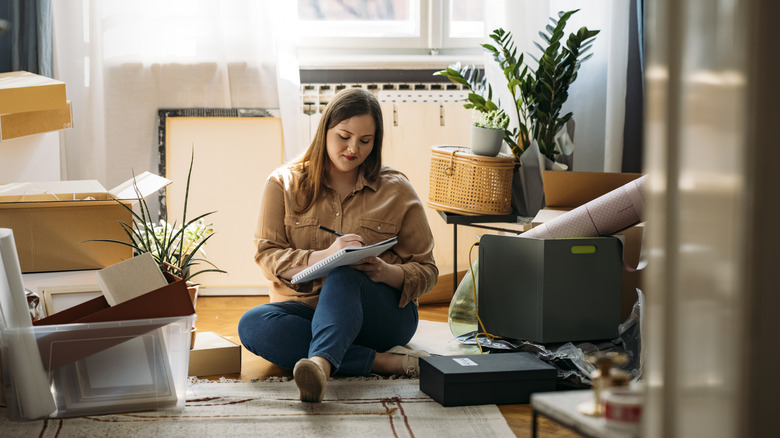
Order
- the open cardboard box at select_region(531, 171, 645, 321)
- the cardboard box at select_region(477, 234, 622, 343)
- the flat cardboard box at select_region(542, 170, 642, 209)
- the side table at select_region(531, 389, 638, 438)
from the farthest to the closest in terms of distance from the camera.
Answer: the flat cardboard box at select_region(542, 170, 642, 209) < the open cardboard box at select_region(531, 171, 645, 321) < the cardboard box at select_region(477, 234, 622, 343) < the side table at select_region(531, 389, 638, 438)

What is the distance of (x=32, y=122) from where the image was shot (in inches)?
87.3

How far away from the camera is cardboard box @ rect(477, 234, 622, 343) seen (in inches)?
78.6

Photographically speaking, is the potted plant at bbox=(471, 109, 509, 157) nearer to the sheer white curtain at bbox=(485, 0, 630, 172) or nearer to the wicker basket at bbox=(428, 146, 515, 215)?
the wicker basket at bbox=(428, 146, 515, 215)

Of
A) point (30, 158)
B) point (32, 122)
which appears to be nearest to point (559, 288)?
point (32, 122)

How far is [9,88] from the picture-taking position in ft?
6.22

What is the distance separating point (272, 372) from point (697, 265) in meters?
1.57

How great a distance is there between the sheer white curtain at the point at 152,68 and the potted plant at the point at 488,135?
749 millimetres

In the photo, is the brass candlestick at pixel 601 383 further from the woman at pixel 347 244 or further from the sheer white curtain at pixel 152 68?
the sheer white curtain at pixel 152 68

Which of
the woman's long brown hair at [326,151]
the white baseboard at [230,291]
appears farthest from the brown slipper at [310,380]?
the white baseboard at [230,291]

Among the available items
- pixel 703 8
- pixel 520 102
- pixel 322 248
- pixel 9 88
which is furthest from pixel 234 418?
pixel 520 102

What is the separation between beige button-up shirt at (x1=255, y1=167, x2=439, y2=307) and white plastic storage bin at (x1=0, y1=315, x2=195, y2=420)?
16.7 inches

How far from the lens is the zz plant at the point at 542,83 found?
2627mm

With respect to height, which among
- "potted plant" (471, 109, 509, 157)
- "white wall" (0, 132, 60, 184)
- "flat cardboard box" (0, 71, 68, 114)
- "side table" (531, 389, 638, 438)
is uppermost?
"flat cardboard box" (0, 71, 68, 114)

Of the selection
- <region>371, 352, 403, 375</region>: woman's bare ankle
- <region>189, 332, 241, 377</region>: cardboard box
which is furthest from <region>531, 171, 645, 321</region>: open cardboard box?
<region>189, 332, 241, 377</region>: cardboard box
